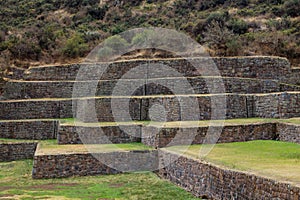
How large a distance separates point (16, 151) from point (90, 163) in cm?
493

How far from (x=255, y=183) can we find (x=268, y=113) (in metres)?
8.35

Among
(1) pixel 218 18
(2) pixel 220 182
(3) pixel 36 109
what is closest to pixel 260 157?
(2) pixel 220 182

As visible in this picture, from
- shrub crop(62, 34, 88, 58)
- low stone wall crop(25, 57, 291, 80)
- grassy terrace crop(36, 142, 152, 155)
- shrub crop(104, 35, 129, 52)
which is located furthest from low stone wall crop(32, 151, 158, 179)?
shrub crop(62, 34, 88, 58)

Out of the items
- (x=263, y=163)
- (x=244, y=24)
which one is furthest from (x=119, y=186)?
(x=244, y=24)

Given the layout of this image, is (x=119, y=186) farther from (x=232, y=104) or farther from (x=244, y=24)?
(x=244, y=24)

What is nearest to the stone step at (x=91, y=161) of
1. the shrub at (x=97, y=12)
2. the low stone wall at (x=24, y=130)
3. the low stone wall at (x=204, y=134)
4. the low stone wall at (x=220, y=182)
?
the low stone wall at (x=204, y=134)

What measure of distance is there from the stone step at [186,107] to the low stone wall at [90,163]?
2890 mm

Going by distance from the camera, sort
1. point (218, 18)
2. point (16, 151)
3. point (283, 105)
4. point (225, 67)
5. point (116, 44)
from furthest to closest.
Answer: point (218, 18) < point (116, 44) < point (225, 67) < point (16, 151) < point (283, 105)

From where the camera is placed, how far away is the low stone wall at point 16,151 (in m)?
16.6

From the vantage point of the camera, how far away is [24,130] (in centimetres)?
1806

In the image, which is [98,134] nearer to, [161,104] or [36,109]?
[161,104]

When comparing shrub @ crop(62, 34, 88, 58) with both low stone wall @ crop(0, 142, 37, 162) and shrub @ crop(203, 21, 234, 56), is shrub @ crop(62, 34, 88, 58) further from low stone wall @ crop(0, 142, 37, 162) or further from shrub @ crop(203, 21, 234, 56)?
low stone wall @ crop(0, 142, 37, 162)

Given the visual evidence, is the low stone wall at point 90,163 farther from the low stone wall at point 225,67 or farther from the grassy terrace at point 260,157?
the low stone wall at point 225,67

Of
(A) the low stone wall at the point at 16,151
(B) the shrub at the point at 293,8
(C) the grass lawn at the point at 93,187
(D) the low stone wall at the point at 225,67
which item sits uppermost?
(B) the shrub at the point at 293,8
